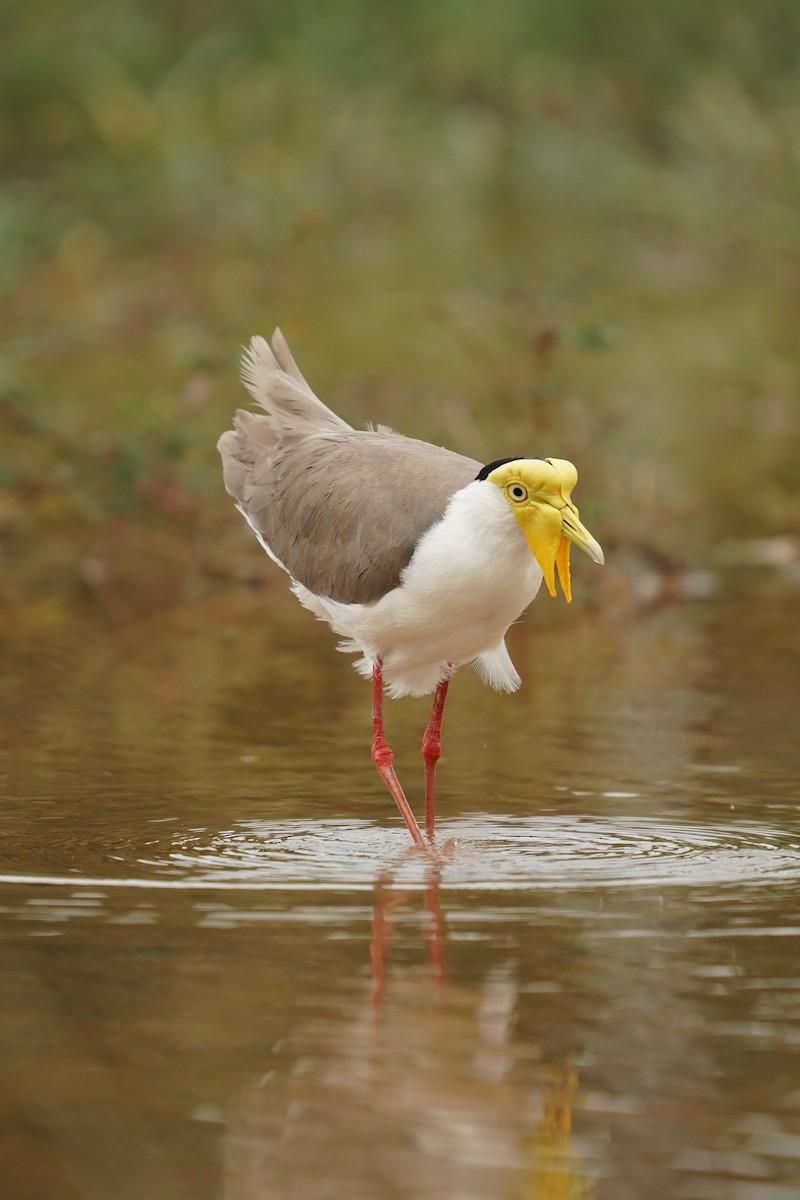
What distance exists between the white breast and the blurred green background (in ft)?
15.4

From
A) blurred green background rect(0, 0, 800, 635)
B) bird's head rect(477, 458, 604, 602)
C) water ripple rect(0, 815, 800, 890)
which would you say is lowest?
water ripple rect(0, 815, 800, 890)

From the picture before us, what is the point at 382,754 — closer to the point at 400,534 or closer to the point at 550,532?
the point at 400,534

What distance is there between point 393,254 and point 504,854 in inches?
894

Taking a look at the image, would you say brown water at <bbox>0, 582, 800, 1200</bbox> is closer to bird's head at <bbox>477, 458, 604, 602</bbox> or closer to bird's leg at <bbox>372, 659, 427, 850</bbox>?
bird's leg at <bbox>372, 659, 427, 850</bbox>

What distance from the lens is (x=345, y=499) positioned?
8367 millimetres

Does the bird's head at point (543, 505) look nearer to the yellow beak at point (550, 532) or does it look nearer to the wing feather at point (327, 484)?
the yellow beak at point (550, 532)

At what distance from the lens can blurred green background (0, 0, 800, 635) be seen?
46.1 feet

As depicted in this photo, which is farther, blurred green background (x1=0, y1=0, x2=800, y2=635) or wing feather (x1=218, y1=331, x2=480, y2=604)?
blurred green background (x1=0, y1=0, x2=800, y2=635)

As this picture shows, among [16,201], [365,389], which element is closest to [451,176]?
[16,201]

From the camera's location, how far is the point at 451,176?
31.7 metres

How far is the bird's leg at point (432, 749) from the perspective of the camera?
8.19m

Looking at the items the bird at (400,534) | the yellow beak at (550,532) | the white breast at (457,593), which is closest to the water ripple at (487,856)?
the bird at (400,534)

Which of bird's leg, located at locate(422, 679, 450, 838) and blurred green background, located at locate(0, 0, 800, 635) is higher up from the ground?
blurred green background, located at locate(0, 0, 800, 635)

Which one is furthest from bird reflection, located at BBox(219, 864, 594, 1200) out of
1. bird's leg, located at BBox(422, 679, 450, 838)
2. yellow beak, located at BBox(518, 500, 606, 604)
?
bird's leg, located at BBox(422, 679, 450, 838)
